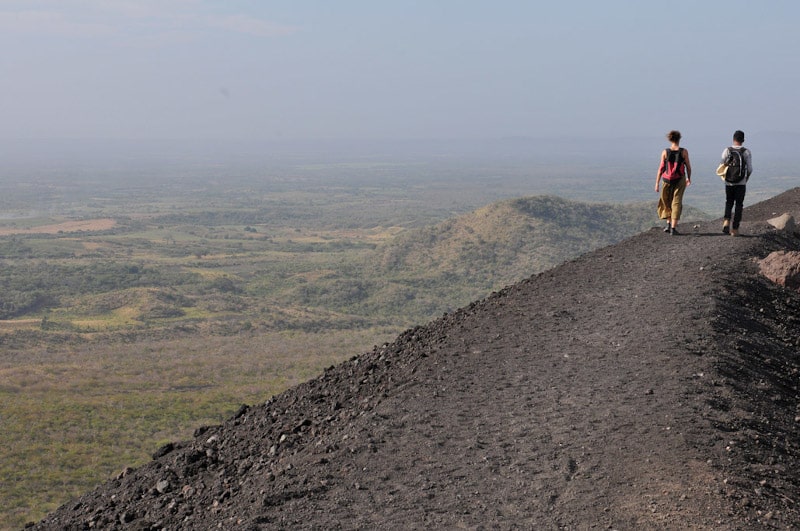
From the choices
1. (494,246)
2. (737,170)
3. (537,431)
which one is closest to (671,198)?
(737,170)

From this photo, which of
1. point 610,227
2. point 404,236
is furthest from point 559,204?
point 404,236

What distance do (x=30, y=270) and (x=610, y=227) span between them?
5975 centimetres

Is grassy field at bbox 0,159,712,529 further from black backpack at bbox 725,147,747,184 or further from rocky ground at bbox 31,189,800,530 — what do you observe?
black backpack at bbox 725,147,747,184

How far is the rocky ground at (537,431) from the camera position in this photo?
5957mm

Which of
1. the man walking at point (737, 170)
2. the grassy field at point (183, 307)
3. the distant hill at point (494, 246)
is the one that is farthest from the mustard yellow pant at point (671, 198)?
the distant hill at point (494, 246)

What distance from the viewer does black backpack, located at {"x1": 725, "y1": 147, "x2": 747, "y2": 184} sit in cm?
1325

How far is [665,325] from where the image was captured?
9.54 m

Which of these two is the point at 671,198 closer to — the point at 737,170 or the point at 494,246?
the point at 737,170

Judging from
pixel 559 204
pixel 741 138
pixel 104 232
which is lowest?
pixel 104 232

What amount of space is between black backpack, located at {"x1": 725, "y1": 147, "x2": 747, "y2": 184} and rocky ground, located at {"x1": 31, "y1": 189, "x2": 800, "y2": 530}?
2.15 metres

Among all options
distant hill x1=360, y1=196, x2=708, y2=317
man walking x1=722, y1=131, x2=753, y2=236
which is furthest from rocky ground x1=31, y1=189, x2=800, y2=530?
distant hill x1=360, y1=196, x2=708, y2=317

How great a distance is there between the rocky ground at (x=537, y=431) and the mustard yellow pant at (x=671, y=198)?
7.10 feet

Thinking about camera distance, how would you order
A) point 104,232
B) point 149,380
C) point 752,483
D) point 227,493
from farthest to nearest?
point 104,232, point 149,380, point 227,493, point 752,483

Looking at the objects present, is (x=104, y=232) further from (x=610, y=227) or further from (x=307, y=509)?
(x=307, y=509)
